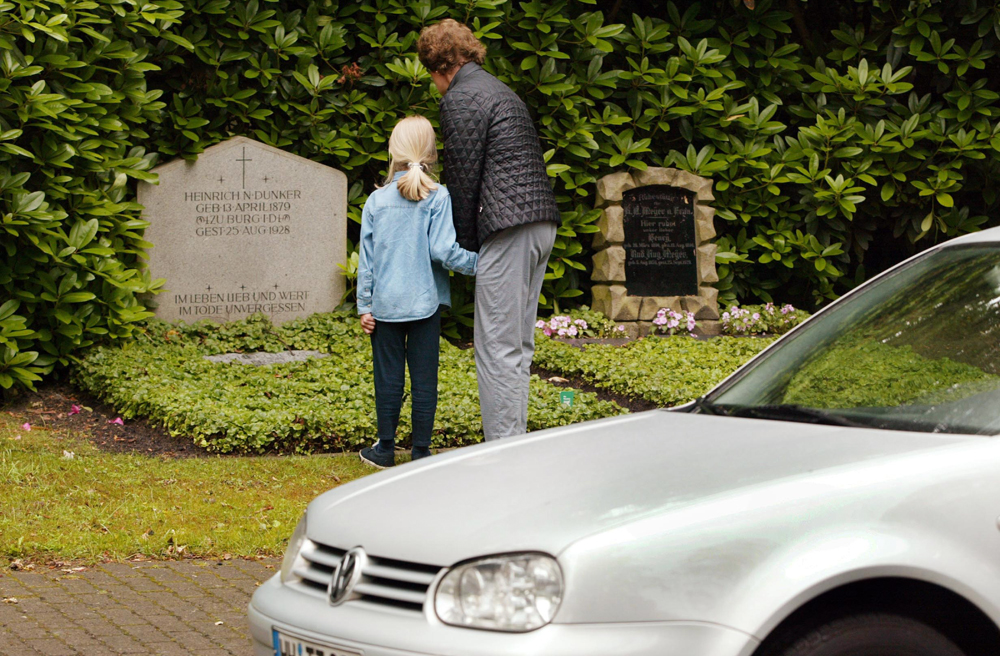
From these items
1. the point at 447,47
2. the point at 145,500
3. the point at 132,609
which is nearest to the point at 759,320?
the point at 447,47

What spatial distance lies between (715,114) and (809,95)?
116 cm

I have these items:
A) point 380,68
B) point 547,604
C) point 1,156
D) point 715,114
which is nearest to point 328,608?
point 547,604

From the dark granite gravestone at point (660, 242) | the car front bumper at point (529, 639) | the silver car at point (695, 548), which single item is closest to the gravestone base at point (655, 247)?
the dark granite gravestone at point (660, 242)

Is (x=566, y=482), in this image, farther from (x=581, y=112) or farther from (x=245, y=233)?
(x=581, y=112)

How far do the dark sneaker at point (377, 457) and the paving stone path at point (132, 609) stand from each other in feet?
4.97

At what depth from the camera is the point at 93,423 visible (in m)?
7.43

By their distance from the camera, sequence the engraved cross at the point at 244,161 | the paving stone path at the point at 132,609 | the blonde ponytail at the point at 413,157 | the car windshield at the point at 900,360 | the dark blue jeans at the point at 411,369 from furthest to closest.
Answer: the engraved cross at the point at 244,161, the dark blue jeans at the point at 411,369, the blonde ponytail at the point at 413,157, the paving stone path at the point at 132,609, the car windshield at the point at 900,360

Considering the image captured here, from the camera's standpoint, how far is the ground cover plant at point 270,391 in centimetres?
659

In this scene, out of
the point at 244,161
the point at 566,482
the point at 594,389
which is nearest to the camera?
the point at 566,482

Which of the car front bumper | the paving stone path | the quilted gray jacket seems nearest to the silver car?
the car front bumper

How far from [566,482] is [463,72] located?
11.4ft

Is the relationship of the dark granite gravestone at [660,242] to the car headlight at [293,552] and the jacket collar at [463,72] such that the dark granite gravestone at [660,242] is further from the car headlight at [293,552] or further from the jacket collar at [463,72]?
the car headlight at [293,552]

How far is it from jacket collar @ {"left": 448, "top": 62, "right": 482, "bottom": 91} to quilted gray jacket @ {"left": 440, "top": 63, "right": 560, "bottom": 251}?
0.05 metres

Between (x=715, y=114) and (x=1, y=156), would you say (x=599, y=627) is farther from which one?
(x=715, y=114)
